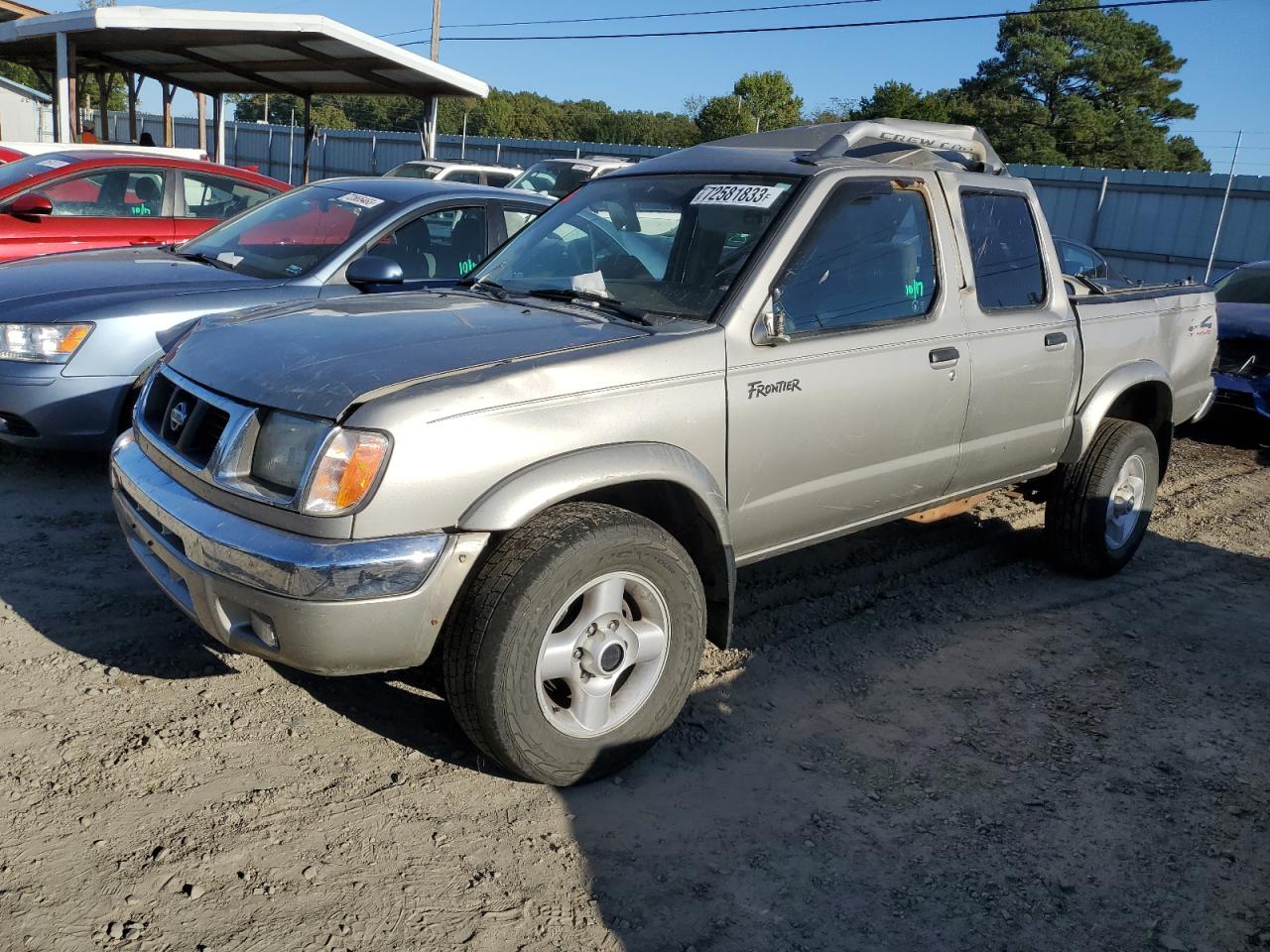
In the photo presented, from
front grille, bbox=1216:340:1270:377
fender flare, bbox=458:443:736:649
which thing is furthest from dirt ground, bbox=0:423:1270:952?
front grille, bbox=1216:340:1270:377

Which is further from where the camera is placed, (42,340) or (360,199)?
(360,199)

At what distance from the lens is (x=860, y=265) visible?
413 cm

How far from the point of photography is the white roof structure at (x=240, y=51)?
14773mm

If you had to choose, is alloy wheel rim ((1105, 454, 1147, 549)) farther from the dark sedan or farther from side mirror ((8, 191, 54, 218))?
side mirror ((8, 191, 54, 218))

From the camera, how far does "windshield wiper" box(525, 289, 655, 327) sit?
3.74m

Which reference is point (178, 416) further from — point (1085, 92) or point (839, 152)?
point (1085, 92)

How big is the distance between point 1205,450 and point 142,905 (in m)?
Result: 8.61

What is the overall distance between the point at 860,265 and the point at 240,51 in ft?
50.9

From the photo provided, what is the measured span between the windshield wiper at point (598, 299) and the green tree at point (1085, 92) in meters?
49.2

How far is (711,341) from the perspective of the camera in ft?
11.7

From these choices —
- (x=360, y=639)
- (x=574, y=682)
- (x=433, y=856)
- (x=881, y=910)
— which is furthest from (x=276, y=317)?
(x=881, y=910)

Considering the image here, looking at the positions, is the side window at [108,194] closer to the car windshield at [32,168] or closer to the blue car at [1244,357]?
the car windshield at [32,168]

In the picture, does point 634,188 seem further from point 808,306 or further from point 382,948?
point 382,948

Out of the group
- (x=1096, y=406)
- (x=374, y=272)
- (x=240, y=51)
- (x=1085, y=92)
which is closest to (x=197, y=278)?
(x=374, y=272)
